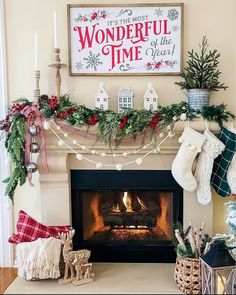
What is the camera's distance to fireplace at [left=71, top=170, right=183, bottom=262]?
2551 mm

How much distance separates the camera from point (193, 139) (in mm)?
2299

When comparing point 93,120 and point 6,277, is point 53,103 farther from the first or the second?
point 6,277

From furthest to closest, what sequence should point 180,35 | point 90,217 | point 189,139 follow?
point 90,217
point 180,35
point 189,139

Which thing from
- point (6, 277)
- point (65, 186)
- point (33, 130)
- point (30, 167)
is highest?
point (33, 130)

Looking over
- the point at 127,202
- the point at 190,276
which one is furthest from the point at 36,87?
the point at 190,276

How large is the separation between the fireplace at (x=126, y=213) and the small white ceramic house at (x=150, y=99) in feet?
1.51

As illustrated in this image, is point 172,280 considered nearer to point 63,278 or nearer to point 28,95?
point 63,278

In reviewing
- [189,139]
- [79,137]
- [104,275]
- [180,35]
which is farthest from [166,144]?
[104,275]

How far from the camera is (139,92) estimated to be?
2.54 meters

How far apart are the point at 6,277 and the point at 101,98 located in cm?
143

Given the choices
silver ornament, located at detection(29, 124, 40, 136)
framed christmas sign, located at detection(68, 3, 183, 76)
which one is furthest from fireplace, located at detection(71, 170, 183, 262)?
framed christmas sign, located at detection(68, 3, 183, 76)

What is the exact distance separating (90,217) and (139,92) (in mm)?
1011

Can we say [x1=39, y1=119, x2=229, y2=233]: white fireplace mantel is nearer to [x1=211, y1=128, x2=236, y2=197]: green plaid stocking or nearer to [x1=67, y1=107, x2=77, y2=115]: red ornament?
[x1=211, y1=128, x2=236, y2=197]: green plaid stocking

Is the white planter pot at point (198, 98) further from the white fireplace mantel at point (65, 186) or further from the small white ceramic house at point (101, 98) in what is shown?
the small white ceramic house at point (101, 98)
